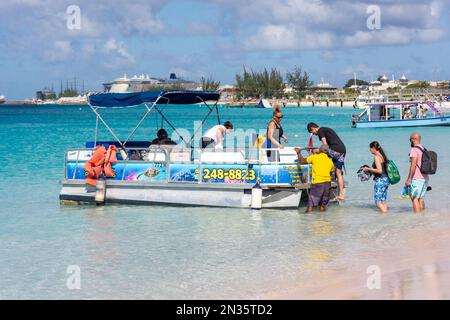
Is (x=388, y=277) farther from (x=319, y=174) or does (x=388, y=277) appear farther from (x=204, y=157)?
(x=204, y=157)

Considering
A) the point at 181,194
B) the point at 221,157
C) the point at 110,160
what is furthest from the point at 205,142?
the point at 110,160

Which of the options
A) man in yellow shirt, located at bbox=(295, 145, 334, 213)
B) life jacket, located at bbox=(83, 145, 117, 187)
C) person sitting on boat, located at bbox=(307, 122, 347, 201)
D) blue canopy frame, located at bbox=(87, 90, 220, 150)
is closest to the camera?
man in yellow shirt, located at bbox=(295, 145, 334, 213)

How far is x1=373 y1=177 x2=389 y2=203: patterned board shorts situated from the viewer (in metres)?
14.5

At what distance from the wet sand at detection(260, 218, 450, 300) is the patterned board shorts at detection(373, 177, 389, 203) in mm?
2650

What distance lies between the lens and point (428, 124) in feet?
194

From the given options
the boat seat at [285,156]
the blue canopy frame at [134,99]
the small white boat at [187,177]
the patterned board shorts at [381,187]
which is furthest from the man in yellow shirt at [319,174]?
the blue canopy frame at [134,99]

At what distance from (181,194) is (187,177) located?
425 millimetres

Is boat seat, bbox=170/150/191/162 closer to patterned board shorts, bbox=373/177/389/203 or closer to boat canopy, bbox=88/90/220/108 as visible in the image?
boat canopy, bbox=88/90/220/108

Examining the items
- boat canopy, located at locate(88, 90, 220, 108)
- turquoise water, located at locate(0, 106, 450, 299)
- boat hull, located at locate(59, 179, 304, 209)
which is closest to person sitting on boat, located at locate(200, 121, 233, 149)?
boat hull, located at locate(59, 179, 304, 209)

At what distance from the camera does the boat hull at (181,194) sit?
15273 millimetres

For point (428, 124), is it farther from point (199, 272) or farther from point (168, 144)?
point (199, 272)

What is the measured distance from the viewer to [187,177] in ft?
51.4

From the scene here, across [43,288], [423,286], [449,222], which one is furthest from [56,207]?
[423,286]
